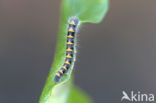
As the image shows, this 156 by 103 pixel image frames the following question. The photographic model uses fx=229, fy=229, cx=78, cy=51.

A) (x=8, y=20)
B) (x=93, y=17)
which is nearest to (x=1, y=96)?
(x=8, y=20)

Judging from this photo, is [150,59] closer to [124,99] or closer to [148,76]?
[148,76]

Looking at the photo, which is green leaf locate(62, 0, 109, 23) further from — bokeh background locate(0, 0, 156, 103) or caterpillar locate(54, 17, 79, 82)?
bokeh background locate(0, 0, 156, 103)

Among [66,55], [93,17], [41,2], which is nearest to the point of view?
[93,17]

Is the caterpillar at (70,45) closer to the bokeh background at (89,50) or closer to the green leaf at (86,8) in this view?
the green leaf at (86,8)

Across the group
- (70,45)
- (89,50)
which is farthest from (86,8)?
(89,50)

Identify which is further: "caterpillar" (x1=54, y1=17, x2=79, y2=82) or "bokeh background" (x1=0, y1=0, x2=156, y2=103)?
"bokeh background" (x1=0, y1=0, x2=156, y2=103)

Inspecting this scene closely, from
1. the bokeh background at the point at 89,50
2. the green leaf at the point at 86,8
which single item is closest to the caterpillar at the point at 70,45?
the green leaf at the point at 86,8

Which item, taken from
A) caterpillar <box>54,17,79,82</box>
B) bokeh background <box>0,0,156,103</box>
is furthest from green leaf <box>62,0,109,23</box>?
bokeh background <box>0,0,156,103</box>
